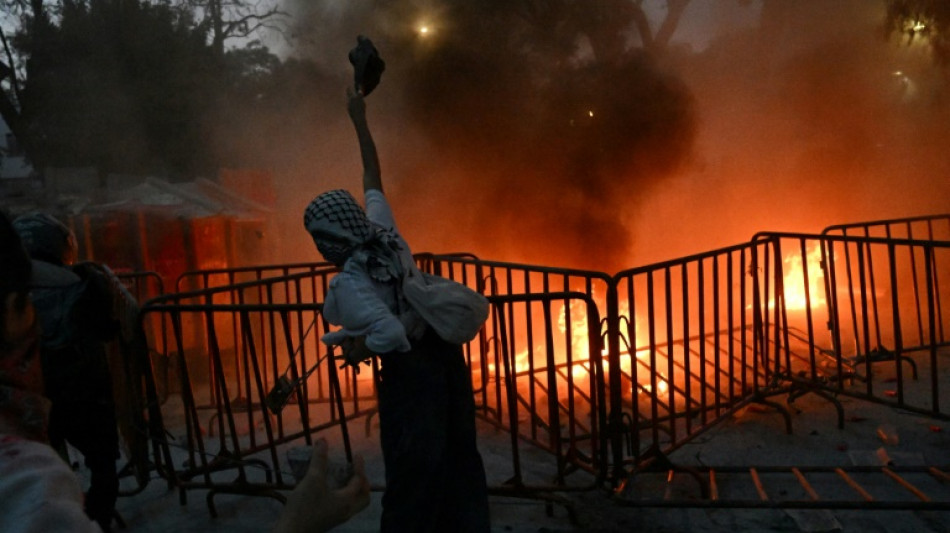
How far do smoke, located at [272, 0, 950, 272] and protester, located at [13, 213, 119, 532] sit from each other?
8.71 m

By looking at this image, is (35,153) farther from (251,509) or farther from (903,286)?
(903,286)

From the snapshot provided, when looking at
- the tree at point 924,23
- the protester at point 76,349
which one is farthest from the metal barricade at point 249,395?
the tree at point 924,23

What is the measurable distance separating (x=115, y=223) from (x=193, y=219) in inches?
38.0

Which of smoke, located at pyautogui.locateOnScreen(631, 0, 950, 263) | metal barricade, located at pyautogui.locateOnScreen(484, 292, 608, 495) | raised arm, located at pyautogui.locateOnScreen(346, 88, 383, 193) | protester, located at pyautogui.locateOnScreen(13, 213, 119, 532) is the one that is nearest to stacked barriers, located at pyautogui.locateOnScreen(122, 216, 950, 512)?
metal barricade, located at pyautogui.locateOnScreen(484, 292, 608, 495)

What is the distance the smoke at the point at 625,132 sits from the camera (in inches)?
485

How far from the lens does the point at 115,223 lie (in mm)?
8000

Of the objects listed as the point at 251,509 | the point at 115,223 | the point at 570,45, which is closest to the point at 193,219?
the point at 115,223

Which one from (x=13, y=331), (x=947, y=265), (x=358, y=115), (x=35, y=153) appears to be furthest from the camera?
(x=35, y=153)

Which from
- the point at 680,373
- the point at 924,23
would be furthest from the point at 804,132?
the point at 680,373

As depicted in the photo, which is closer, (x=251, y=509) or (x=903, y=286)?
(x=251, y=509)

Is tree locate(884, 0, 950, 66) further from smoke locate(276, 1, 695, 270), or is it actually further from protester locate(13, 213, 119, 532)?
protester locate(13, 213, 119, 532)

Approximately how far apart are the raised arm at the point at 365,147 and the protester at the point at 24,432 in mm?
2584

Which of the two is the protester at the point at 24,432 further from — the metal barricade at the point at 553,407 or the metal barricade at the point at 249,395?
the metal barricade at the point at 553,407

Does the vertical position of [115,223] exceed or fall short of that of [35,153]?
it falls short
